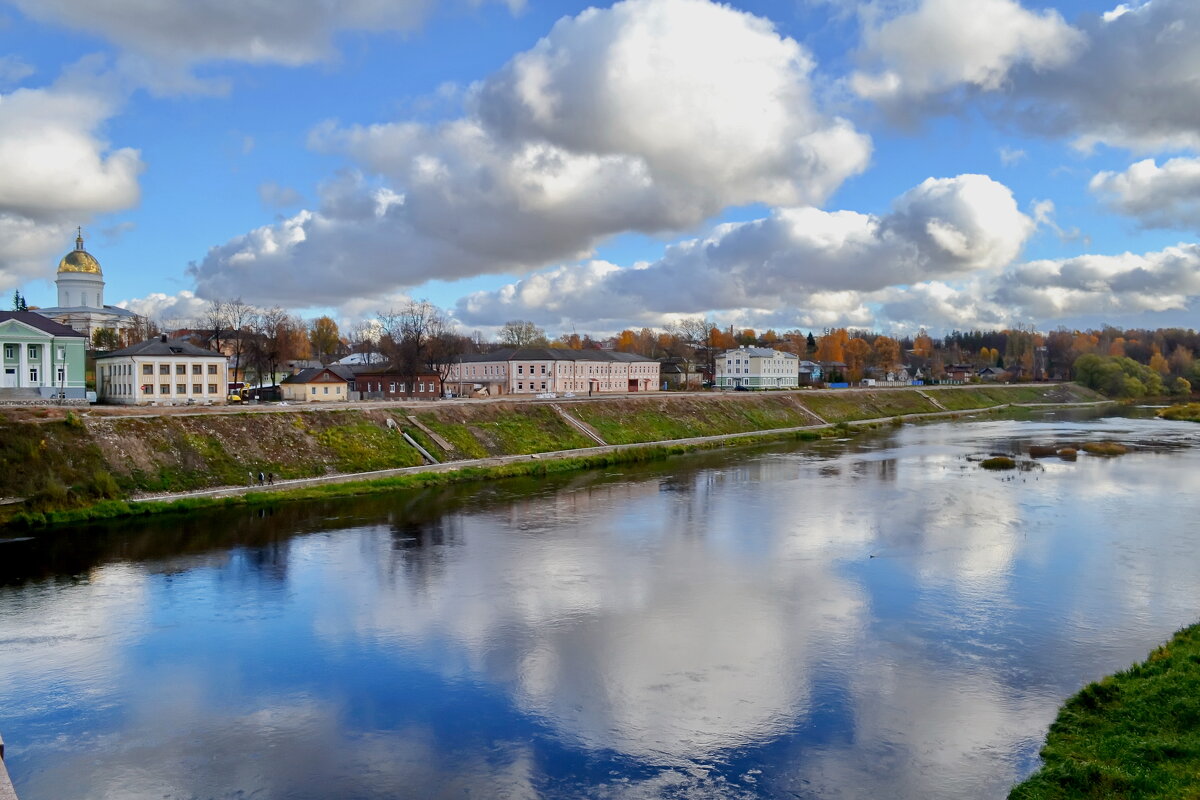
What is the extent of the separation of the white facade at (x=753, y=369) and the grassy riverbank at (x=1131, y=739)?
93.6m

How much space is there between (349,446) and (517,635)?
27.4 metres

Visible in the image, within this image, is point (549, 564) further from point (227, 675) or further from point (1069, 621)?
point (1069, 621)

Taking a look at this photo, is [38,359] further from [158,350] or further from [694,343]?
[694,343]

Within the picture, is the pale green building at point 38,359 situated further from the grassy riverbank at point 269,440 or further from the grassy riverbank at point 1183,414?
the grassy riverbank at point 1183,414

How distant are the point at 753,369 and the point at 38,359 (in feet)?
274

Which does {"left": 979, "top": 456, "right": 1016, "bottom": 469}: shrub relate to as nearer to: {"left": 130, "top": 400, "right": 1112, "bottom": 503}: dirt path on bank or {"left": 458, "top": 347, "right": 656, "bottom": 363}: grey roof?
{"left": 130, "top": 400, "right": 1112, "bottom": 503}: dirt path on bank

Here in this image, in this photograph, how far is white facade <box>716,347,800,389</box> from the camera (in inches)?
4326

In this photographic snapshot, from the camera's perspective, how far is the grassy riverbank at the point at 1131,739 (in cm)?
1131

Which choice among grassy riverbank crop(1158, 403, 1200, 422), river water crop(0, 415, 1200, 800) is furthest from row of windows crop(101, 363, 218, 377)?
grassy riverbank crop(1158, 403, 1200, 422)

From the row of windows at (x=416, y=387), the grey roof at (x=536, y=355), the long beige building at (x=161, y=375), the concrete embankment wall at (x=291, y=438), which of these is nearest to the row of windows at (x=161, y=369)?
the long beige building at (x=161, y=375)

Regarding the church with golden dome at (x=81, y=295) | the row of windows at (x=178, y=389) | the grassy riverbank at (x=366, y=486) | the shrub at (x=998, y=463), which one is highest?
the church with golden dome at (x=81, y=295)

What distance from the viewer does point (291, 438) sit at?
41906 millimetres

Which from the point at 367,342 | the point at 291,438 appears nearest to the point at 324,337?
the point at 367,342

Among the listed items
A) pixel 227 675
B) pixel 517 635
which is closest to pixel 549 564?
pixel 517 635
